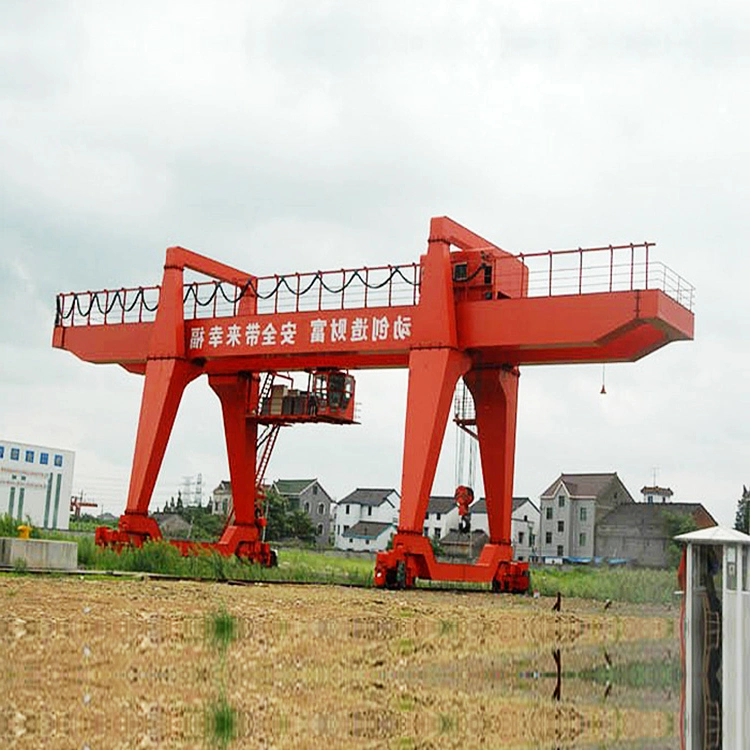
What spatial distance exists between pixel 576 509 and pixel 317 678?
52.4 m

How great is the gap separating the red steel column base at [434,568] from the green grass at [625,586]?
32.0 inches

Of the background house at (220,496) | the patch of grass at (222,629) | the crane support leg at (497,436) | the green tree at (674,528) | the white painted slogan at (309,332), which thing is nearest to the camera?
the patch of grass at (222,629)

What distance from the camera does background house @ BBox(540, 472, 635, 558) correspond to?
55.3 metres

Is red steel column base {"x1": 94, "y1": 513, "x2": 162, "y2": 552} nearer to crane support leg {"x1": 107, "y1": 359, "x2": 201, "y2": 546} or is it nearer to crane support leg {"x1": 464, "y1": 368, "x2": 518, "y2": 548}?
crane support leg {"x1": 107, "y1": 359, "x2": 201, "y2": 546}

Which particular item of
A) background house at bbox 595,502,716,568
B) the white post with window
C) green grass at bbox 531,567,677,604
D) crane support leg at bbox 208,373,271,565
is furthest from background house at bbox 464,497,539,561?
the white post with window

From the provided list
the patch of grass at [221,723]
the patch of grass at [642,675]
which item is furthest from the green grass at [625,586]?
the patch of grass at [221,723]

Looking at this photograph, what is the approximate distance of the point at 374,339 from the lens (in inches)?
911

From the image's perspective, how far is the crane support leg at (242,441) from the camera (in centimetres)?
2784

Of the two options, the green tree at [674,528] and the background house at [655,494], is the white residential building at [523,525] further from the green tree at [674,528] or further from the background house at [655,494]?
the green tree at [674,528]

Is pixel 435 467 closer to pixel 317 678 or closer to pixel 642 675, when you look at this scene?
pixel 642 675

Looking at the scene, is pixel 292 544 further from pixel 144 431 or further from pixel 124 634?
pixel 124 634

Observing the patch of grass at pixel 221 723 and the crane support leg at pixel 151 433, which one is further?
the crane support leg at pixel 151 433

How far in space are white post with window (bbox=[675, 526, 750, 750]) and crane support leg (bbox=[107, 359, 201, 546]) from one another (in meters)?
21.5

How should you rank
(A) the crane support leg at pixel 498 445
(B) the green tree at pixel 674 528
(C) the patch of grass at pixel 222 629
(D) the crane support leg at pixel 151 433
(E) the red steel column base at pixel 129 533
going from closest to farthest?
1. (C) the patch of grass at pixel 222 629
2. (B) the green tree at pixel 674 528
3. (A) the crane support leg at pixel 498 445
4. (E) the red steel column base at pixel 129 533
5. (D) the crane support leg at pixel 151 433
